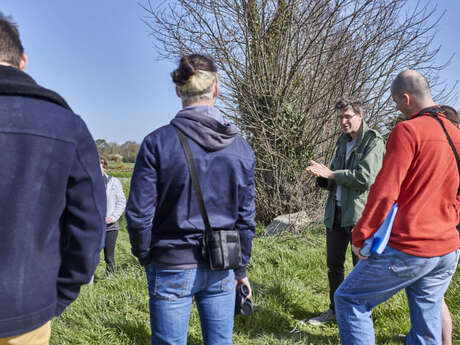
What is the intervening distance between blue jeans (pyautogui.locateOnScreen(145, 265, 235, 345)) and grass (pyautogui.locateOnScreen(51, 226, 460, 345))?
1.34 m

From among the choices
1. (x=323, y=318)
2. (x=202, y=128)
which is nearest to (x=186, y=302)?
(x=202, y=128)

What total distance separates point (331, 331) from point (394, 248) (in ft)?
4.89

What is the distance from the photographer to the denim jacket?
2887 mm

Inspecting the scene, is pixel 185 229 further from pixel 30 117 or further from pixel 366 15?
pixel 366 15

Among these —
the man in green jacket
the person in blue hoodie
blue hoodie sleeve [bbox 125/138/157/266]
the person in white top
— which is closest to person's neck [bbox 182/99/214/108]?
the person in blue hoodie

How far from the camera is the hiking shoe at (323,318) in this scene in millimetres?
3198

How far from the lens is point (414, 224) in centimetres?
191

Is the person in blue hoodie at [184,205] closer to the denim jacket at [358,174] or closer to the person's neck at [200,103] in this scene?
the person's neck at [200,103]

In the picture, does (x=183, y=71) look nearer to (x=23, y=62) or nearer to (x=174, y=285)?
(x=23, y=62)

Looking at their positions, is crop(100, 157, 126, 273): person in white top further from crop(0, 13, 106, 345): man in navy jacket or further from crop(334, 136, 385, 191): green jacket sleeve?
crop(0, 13, 106, 345): man in navy jacket

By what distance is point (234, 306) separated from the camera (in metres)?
1.86

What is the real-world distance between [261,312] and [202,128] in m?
2.30

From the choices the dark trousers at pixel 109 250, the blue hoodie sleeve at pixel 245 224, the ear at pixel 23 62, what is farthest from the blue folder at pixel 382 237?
the dark trousers at pixel 109 250

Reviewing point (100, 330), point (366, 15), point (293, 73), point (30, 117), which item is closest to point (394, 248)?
point (30, 117)
